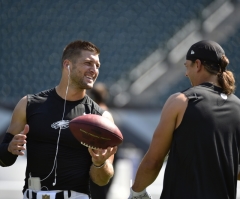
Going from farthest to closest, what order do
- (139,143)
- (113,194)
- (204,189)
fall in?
(139,143) < (113,194) < (204,189)

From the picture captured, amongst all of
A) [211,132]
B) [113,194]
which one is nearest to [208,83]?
[211,132]

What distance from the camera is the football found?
289cm

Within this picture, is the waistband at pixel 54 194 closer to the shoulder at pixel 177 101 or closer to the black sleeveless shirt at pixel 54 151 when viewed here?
the black sleeveless shirt at pixel 54 151

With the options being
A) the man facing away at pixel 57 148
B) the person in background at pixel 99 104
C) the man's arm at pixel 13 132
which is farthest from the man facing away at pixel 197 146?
the person in background at pixel 99 104

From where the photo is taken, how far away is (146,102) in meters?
7.19

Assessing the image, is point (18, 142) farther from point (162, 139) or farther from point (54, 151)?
point (162, 139)

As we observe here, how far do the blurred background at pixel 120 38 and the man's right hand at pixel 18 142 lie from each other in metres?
4.19

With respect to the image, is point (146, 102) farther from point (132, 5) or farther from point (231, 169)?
point (231, 169)

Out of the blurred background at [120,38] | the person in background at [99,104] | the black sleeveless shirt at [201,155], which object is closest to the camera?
the black sleeveless shirt at [201,155]

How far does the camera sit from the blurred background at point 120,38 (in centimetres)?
753

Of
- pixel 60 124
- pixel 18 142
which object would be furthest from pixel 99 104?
pixel 18 142

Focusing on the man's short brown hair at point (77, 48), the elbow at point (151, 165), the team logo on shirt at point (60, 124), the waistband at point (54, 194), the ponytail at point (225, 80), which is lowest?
the waistband at point (54, 194)

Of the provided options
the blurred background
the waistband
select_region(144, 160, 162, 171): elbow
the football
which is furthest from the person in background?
the blurred background

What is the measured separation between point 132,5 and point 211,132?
5679 mm
